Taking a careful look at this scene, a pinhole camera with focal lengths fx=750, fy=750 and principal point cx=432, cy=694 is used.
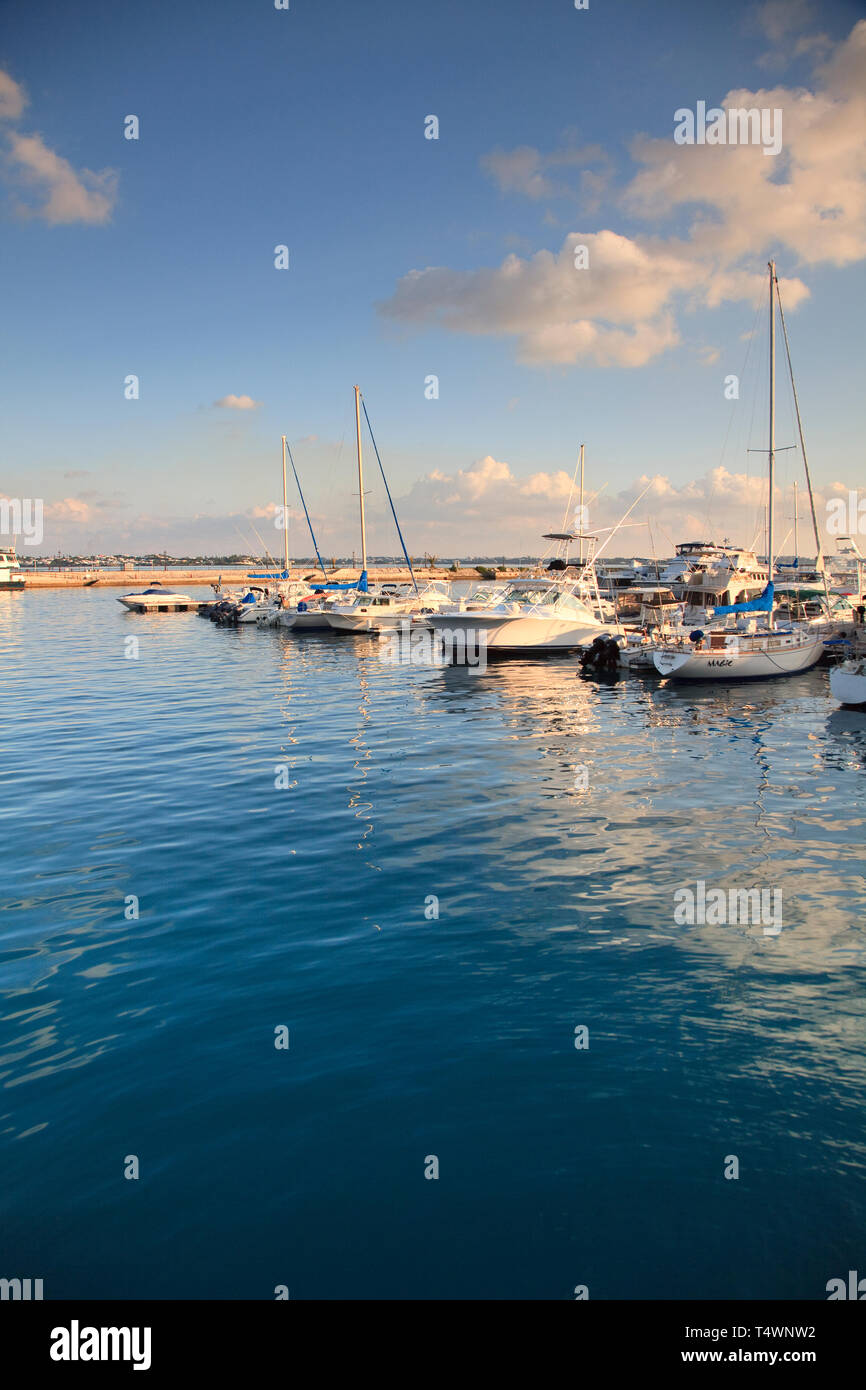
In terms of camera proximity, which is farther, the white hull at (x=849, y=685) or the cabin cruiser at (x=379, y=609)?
the cabin cruiser at (x=379, y=609)

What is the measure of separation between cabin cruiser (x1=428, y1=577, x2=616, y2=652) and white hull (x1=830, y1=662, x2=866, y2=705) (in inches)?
608

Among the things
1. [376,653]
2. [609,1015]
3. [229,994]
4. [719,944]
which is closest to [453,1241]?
[609,1015]

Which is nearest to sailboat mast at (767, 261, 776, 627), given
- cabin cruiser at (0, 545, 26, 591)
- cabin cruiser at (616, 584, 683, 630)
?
cabin cruiser at (616, 584, 683, 630)

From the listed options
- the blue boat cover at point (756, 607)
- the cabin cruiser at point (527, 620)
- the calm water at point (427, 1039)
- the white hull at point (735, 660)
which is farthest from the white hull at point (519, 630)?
the calm water at point (427, 1039)

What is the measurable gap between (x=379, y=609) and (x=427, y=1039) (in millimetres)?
52292

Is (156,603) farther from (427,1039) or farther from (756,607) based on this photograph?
(427,1039)

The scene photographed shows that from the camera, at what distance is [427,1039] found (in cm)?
749

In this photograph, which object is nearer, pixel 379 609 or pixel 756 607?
pixel 756 607

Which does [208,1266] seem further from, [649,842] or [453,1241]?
[649,842]

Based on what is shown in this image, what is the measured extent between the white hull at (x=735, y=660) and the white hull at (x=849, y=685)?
21.7 feet

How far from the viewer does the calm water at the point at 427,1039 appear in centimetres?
522

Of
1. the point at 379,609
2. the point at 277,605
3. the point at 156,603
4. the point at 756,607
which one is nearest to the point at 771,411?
the point at 756,607

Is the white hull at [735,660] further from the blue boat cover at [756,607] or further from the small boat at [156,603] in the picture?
the small boat at [156,603]

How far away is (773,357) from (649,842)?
1170 inches
